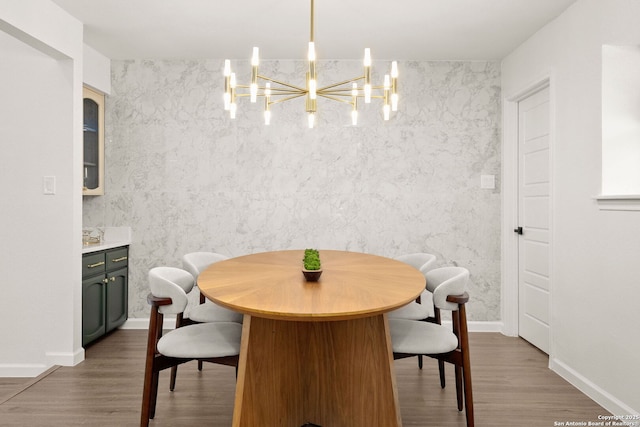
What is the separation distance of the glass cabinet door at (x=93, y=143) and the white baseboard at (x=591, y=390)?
4241 mm

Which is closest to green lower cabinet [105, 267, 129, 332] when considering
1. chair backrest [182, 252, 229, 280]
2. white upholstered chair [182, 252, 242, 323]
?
chair backrest [182, 252, 229, 280]

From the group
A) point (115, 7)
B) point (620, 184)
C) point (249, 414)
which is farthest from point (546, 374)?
point (115, 7)

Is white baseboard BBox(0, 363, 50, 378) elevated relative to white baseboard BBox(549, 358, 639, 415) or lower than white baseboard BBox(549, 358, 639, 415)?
lower

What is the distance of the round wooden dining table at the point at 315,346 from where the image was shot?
176cm

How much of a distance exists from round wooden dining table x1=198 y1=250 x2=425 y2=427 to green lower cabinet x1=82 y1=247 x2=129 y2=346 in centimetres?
170

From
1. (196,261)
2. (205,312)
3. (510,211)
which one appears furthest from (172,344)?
(510,211)

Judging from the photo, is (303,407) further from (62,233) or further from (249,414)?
(62,233)

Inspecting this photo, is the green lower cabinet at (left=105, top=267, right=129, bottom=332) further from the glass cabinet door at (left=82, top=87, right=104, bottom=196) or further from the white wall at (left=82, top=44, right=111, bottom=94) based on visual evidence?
the white wall at (left=82, top=44, right=111, bottom=94)

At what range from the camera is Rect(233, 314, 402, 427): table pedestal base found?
1.85m

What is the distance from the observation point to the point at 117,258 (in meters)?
3.95

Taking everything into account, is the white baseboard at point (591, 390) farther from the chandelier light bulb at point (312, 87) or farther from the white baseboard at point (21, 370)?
the white baseboard at point (21, 370)

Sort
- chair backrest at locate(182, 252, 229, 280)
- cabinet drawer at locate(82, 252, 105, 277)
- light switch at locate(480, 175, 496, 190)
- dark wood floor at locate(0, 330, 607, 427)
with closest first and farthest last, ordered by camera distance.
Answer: dark wood floor at locate(0, 330, 607, 427) → chair backrest at locate(182, 252, 229, 280) → cabinet drawer at locate(82, 252, 105, 277) → light switch at locate(480, 175, 496, 190)

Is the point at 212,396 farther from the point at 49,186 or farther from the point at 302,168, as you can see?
the point at 302,168

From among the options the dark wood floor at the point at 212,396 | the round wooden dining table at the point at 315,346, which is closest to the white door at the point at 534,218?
the dark wood floor at the point at 212,396
